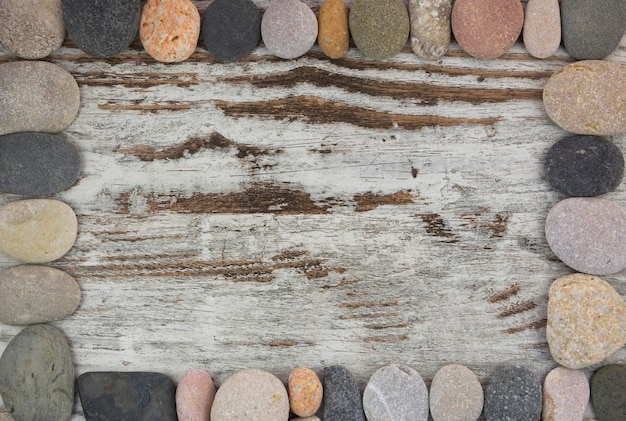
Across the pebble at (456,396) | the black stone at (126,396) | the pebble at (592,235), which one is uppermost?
the pebble at (592,235)

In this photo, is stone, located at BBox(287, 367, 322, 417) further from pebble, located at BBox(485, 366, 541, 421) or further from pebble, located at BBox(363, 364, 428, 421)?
pebble, located at BBox(485, 366, 541, 421)

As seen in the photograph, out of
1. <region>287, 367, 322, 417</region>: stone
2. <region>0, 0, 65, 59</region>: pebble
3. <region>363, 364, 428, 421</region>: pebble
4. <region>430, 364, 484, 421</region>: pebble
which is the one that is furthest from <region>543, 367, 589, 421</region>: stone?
<region>0, 0, 65, 59</region>: pebble

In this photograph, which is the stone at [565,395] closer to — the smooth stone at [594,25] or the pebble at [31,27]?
the smooth stone at [594,25]

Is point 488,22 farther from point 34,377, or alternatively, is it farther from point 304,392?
point 34,377

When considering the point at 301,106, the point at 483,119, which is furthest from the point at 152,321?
the point at 483,119

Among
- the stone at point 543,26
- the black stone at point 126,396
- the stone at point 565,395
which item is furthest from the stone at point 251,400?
the stone at point 543,26

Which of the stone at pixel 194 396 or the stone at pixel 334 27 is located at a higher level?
the stone at pixel 334 27
